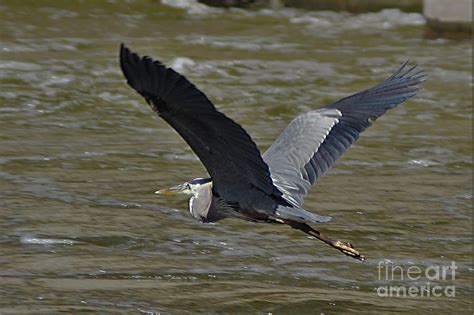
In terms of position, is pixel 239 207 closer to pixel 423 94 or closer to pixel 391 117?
pixel 391 117

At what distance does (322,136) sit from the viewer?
215 inches

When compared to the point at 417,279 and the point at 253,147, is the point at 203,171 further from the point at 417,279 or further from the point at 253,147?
the point at 253,147

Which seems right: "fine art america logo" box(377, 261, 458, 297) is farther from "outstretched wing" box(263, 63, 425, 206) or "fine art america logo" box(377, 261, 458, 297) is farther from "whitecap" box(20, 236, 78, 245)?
"whitecap" box(20, 236, 78, 245)

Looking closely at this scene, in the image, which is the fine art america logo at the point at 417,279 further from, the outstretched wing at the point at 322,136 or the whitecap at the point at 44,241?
the whitecap at the point at 44,241

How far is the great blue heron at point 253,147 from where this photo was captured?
423cm

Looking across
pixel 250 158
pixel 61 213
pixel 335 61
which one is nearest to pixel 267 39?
pixel 335 61

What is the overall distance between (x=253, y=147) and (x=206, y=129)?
249mm

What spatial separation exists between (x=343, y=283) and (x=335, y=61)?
6.24m

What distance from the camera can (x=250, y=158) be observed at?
4789 mm

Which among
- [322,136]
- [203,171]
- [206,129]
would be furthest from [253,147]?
[203,171]

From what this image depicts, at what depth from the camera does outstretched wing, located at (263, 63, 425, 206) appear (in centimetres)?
533

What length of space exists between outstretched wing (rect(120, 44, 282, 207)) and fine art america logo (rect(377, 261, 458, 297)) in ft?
3.35

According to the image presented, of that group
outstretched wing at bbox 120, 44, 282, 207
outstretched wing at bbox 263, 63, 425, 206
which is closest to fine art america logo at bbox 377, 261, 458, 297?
outstretched wing at bbox 263, 63, 425, 206

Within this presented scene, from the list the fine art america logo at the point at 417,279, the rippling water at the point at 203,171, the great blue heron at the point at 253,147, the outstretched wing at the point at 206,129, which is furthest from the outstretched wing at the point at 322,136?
the fine art america logo at the point at 417,279
